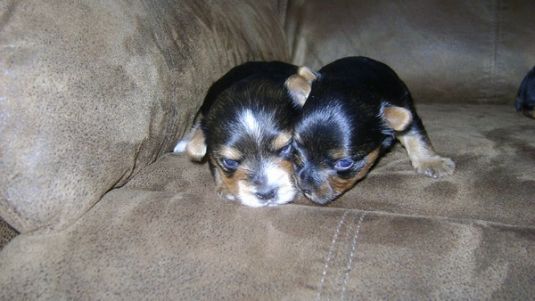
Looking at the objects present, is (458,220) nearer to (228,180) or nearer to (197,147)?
(228,180)

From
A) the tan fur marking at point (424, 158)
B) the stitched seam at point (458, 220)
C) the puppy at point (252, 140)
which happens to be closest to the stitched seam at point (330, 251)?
the stitched seam at point (458, 220)

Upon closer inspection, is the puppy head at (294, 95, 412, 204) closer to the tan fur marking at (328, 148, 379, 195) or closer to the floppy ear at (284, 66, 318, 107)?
the tan fur marking at (328, 148, 379, 195)

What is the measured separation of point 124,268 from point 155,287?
0.16m

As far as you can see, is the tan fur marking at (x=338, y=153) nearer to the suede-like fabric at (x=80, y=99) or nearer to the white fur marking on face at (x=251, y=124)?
the white fur marking on face at (x=251, y=124)

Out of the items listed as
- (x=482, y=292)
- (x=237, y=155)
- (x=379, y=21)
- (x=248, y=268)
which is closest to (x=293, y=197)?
(x=237, y=155)

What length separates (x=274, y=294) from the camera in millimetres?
1627

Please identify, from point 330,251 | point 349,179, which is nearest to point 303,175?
point 349,179

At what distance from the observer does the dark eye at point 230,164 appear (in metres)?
2.56

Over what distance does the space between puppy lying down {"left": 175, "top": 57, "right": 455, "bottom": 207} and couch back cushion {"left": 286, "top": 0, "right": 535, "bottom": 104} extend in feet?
5.00

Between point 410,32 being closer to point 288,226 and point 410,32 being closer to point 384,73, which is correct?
point 384,73

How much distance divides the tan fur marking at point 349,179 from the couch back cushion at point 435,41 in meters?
1.85

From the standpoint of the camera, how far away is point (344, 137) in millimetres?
2406

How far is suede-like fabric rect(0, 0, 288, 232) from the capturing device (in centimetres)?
176

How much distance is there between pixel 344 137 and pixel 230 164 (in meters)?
0.68
